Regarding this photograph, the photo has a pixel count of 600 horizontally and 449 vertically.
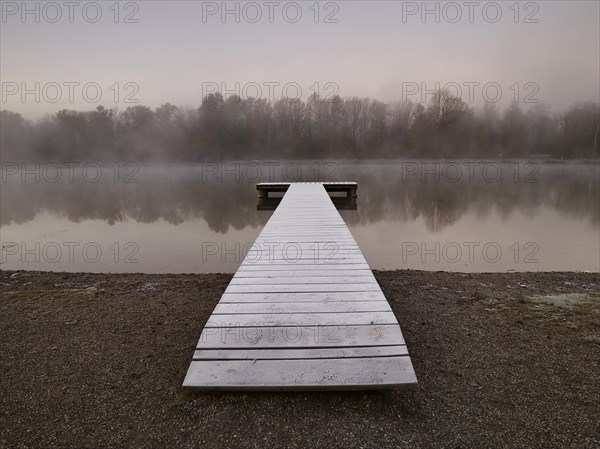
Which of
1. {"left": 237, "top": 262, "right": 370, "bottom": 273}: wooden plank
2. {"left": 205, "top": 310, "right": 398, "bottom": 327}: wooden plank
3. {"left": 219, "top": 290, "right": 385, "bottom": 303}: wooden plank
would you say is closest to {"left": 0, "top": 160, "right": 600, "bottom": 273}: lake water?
{"left": 237, "top": 262, "right": 370, "bottom": 273}: wooden plank

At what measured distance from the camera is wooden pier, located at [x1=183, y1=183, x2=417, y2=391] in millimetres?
2002

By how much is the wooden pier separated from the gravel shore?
0.15 metres

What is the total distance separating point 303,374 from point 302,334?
33 centimetres

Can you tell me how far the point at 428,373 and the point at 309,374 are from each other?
0.95 m

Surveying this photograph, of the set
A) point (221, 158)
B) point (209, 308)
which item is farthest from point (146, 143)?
point (209, 308)

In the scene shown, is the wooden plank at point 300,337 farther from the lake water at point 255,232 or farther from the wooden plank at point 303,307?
the lake water at point 255,232

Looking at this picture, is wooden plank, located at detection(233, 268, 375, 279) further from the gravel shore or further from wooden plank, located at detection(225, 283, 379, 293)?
the gravel shore

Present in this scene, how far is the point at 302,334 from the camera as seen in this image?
2344 millimetres

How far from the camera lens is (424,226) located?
956 centimetres

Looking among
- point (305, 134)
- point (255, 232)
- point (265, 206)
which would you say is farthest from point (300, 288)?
point (305, 134)

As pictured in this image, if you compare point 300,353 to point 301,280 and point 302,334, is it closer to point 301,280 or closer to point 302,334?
point 302,334

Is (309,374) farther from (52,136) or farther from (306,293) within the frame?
(52,136)

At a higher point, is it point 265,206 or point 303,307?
point 265,206

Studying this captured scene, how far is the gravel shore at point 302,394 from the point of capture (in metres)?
1.89
